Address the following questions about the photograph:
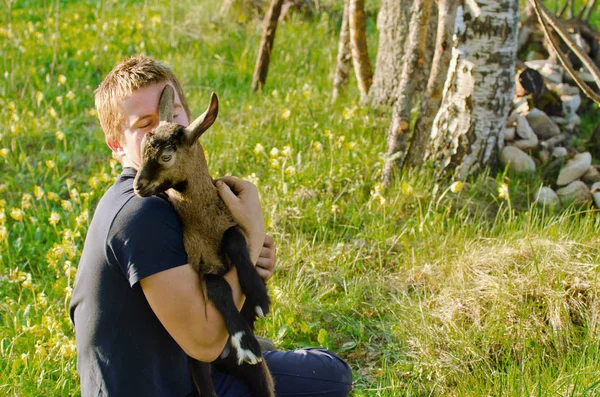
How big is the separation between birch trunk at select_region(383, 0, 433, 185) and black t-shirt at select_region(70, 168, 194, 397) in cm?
263

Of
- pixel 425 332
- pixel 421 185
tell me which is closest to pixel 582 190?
pixel 421 185

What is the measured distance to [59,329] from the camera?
12.2 ft

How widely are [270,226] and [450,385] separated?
163 cm

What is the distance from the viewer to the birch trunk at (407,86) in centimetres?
477

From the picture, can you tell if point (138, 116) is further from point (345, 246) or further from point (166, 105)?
point (345, 246)

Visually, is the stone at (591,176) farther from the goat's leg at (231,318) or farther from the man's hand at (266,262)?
the goat's leg at (231,318)

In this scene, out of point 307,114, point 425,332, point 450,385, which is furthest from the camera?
point 307,114

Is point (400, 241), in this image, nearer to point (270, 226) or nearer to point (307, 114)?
point (270, 226)

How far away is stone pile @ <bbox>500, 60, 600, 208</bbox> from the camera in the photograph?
4.88 meters

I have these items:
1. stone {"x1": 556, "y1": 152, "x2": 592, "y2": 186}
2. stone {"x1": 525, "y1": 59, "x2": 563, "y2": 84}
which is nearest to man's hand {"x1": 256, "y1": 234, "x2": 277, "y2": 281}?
stone {"x1": 556, "y1": 152, "x2": 592, "y2": 186}

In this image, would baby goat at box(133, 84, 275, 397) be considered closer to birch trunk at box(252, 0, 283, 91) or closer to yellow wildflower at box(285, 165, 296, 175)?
yellow wildflower at box(285, 165, 296, 175)

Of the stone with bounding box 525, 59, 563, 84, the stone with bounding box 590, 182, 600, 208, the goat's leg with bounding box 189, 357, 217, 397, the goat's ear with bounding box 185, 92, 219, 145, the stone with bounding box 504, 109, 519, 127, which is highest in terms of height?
the goat's ear with bounding box 185, 92, 219, 145

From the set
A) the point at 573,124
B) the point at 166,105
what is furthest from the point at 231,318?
the point at 573,124

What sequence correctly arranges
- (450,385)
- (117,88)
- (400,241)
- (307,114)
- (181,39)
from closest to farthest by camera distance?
(117,88) < (450,385) < (400,241) < (307,114) < (181,39)
